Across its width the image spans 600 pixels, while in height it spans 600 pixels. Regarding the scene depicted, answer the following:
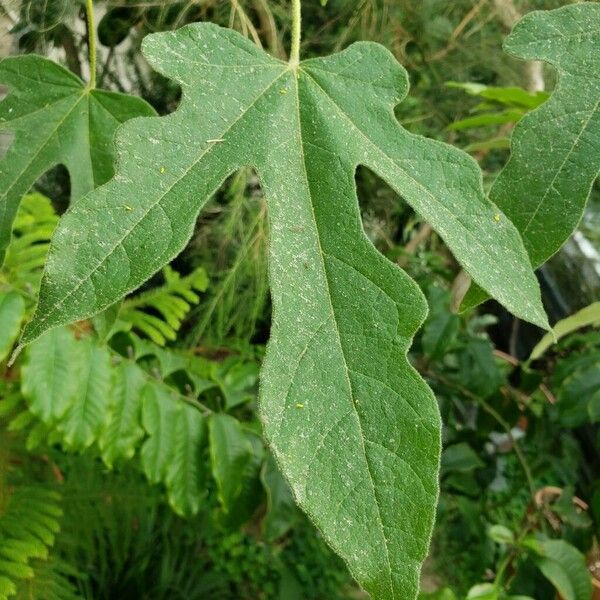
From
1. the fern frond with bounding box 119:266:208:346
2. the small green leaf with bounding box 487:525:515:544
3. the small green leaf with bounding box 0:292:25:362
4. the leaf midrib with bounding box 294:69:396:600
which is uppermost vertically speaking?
the leaf midrib with bounding box 294:69:396:600

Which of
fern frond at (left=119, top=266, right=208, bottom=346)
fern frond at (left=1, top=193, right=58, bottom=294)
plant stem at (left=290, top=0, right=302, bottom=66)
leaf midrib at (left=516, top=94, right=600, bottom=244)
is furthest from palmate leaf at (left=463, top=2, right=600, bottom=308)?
fern frond at (left=119, top=266, right=208, bottom=346)

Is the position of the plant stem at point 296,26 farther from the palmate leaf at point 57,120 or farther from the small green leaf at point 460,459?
the small green leaf at point 460,459

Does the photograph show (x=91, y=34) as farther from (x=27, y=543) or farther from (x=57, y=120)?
(x=27, y=543)

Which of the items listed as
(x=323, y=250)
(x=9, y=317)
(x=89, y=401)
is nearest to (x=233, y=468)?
(x=89, y=401)

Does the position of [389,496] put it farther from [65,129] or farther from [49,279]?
→ [65,129]

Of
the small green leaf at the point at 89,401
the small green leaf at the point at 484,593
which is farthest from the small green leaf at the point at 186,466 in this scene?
the small green leaf at the point at 484,593

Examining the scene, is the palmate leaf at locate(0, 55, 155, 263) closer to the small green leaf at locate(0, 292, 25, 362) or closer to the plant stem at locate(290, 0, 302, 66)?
the plant stem at locate(290, 0, 302, 66)

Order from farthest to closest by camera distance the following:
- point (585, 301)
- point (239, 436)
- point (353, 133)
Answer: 1. point (585, 301)
2. point (239, 436)
3. point (353, 133)

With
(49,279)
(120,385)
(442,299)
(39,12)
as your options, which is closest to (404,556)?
(49,279)
